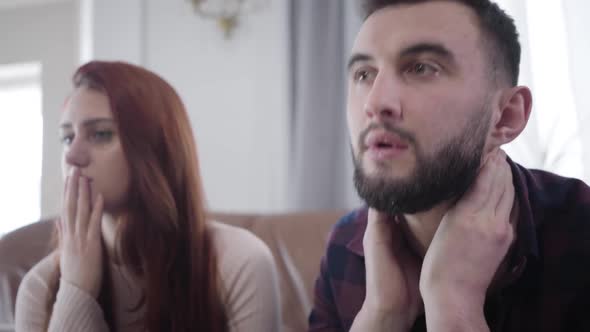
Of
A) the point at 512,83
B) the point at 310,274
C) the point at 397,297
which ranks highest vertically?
the point at 512,83

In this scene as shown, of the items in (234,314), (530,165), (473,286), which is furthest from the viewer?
(530,165)

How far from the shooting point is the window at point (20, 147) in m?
3.11

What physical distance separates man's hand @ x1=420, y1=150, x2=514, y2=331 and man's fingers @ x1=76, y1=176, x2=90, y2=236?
66 centimetres

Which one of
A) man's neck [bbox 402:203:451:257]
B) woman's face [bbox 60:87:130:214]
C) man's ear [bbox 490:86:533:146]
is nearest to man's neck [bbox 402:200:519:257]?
man's neck [bbox 402:203:451:257]

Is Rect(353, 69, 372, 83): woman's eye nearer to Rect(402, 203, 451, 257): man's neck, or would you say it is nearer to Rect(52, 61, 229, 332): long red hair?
Rect(402, 203, 451, 257): man's neck

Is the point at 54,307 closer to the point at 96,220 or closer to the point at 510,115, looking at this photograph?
the point at 96,220

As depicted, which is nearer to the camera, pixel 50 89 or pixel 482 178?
pixel 482 178

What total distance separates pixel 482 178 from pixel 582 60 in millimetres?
514

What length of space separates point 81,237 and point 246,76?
4.45 ft

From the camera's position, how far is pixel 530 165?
128 cm

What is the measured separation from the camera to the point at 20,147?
3.16 m

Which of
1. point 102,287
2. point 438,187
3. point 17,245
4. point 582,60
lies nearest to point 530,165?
point 582,60

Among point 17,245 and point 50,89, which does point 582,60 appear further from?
point 50,89

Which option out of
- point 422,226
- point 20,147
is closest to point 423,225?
point 422,226
